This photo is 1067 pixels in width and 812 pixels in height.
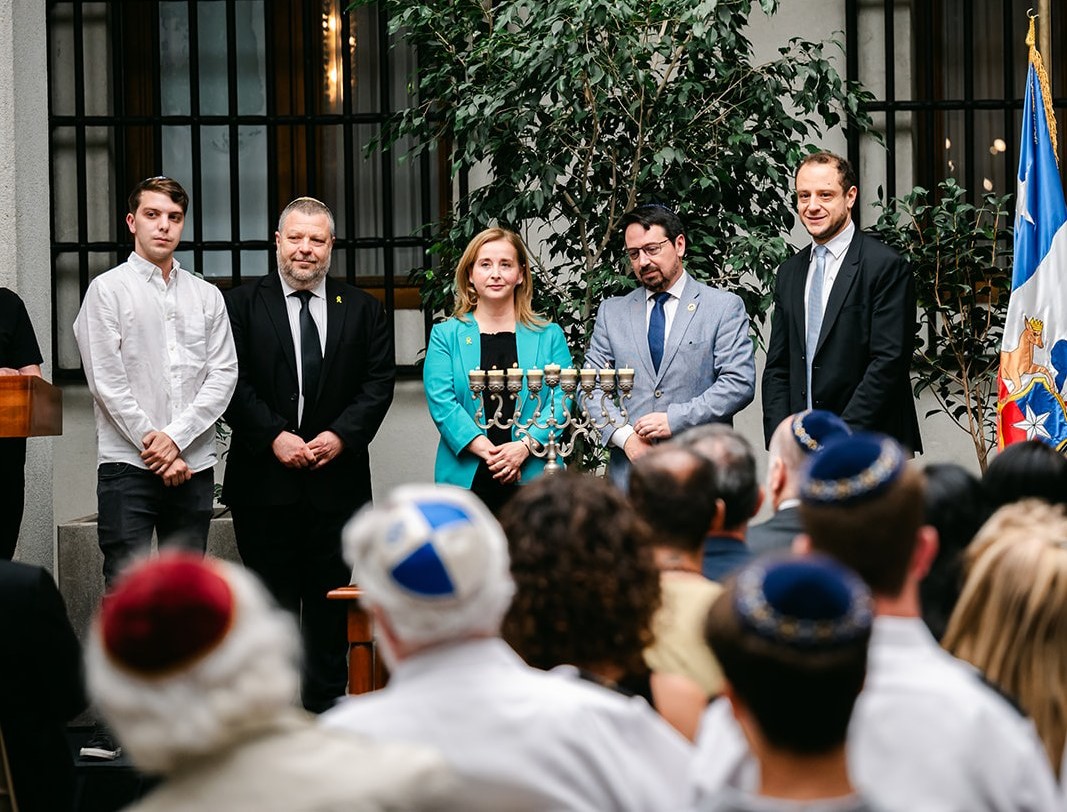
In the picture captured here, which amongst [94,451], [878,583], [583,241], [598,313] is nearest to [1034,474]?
[878,583]

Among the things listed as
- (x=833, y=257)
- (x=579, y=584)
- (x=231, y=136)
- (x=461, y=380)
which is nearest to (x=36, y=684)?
(x=579, y=584)

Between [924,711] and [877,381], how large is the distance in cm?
340

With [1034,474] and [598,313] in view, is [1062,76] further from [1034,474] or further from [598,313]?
[1034,474]

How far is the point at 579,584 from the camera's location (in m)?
2.36

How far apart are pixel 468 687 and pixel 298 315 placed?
3.70 meters

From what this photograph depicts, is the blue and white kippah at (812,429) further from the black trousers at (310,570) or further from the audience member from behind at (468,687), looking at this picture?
the black trousers at (310,570)

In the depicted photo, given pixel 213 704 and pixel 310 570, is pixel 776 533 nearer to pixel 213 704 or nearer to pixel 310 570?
pixel 213 704

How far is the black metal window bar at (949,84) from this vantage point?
728 centimetres

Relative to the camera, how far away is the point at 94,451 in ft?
24.3

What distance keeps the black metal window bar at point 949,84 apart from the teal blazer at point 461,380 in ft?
7.92

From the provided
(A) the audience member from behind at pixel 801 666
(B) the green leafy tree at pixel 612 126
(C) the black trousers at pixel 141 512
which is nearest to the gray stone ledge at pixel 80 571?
(C) the black trousers at pixel 141 512

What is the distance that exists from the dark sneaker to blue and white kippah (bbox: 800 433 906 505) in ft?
11.4

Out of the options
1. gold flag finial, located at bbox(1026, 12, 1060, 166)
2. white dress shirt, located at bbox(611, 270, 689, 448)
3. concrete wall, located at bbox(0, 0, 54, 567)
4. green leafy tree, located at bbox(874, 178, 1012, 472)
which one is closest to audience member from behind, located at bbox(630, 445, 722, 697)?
white dress shirt, located at bbox(611, 270, 689, 448)

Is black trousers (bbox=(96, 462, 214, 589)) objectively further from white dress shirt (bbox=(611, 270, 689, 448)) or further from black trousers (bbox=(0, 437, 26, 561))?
white dress shirt (bbox=(611, 270, 689, 448))
